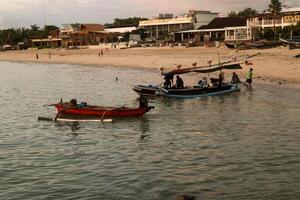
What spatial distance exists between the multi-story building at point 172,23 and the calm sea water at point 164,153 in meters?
73.4

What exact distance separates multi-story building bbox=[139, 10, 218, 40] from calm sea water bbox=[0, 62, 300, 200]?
241 feet

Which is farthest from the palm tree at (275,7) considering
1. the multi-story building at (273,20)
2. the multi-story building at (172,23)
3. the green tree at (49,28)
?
the green tree at (49,28)

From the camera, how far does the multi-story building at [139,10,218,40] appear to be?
103144mm

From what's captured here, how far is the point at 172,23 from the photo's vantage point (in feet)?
356

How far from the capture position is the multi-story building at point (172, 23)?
103 meters

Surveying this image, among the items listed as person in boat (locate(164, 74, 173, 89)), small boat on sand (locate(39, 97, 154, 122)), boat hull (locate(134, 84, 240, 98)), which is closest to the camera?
small boat on sand (locate(39, 97, 154, 122))

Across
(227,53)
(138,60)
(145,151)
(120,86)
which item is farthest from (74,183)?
(138,60)

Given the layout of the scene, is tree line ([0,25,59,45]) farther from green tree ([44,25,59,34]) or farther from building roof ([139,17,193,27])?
building roof ([139,17,193,27])

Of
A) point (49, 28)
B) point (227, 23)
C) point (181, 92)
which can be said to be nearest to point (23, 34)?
point (49, 28)

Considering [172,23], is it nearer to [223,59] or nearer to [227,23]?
[227,23]

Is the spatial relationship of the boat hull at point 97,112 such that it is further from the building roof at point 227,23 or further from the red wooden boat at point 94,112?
the building roof at point 227,23

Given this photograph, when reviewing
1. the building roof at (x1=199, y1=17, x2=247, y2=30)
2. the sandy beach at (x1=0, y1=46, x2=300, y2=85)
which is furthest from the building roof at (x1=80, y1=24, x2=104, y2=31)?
the building roof at (x1=199, y1=17, x2=247, y2=30)

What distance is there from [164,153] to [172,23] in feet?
305

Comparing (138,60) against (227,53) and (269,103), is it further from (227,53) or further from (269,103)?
(269,103)
